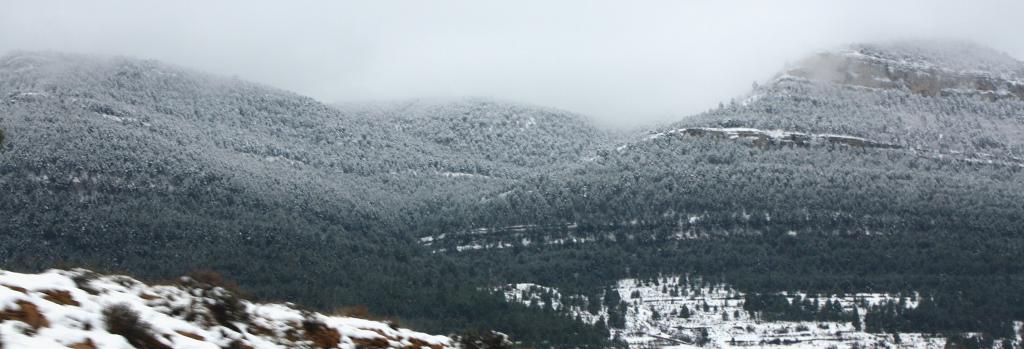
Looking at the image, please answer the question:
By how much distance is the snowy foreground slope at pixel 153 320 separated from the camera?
14953mm

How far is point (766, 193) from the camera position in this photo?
470ft

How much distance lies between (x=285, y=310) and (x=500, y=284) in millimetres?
105496

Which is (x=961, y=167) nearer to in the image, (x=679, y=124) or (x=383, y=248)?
(x=679, y=124)

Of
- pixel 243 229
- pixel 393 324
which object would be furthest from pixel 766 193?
pixel 393 324

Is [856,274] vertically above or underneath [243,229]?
underneath

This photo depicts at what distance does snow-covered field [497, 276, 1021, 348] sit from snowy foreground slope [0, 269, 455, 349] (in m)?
87.2

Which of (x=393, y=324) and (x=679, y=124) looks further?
(x=679, y=124)

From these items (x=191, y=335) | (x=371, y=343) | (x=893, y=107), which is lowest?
(x=893, y=107)

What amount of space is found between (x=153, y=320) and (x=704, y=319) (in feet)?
336

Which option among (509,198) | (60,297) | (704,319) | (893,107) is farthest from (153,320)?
(893,107)

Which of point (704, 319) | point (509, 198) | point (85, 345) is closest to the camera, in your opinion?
point (85, 345)

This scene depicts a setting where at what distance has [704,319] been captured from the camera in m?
116

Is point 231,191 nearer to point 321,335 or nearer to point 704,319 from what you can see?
point 704,319

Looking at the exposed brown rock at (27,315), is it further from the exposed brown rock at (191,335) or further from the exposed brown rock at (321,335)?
the exposed brown rock at (321,335)
